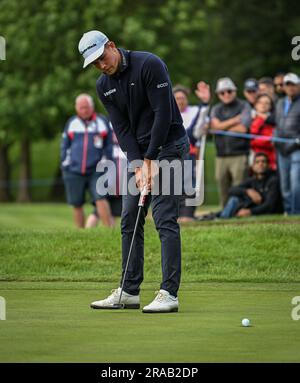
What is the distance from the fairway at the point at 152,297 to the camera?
7.40 meters

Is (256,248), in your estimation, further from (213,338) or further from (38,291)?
(213,338)

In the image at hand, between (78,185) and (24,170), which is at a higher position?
(78,185)

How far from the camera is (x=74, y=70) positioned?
130ft

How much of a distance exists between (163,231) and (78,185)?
913cm

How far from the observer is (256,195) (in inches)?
735

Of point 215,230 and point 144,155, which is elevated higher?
point 144,155

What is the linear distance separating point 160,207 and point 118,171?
9215 millimetres

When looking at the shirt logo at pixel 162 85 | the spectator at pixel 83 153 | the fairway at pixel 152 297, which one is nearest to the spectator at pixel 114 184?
the spectator at pixel 83 153

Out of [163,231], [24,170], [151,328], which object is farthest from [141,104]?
[24,170]

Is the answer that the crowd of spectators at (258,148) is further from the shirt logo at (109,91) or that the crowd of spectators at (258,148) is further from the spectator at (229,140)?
the shirt logo at (109,91)

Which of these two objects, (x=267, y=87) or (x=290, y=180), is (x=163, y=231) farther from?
(x=267, y=87)

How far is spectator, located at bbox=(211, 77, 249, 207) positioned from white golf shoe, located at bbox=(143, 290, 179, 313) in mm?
9726

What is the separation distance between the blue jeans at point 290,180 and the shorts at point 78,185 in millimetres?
2800
